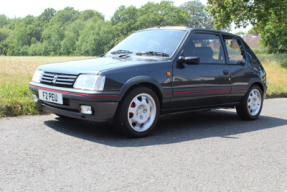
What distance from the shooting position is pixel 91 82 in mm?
4266

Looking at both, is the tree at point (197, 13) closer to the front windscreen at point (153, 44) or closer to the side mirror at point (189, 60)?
the front windscreen at point (153, 44)

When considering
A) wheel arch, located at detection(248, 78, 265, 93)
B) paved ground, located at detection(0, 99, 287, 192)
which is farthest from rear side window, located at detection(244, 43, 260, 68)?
paved ground, located at detection(0, 99, 287, 192)

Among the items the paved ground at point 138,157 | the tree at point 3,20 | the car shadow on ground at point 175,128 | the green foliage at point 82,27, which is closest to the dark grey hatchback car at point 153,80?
the car shadow on ground at point 175,128

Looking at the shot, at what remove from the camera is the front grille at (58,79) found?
4.41 meters

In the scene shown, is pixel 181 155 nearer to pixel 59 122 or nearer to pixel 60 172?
pixel 60 172

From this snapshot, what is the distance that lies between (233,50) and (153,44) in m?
1.86

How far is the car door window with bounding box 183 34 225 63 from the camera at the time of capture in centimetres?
544

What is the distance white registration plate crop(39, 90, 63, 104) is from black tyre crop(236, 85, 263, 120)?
367 cm

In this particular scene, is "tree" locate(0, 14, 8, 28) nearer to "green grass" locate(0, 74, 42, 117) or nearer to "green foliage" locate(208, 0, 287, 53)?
"green foliage" locate(208, 0, 287, 53)

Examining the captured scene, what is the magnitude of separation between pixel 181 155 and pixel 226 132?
1.73 meters

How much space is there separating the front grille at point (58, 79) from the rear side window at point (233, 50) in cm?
309

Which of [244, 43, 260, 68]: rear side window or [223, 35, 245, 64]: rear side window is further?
[244, 43, 260, 68]: rear side window

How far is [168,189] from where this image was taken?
113 inches

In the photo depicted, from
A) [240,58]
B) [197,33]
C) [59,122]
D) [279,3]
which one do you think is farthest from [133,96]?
[279,3]
